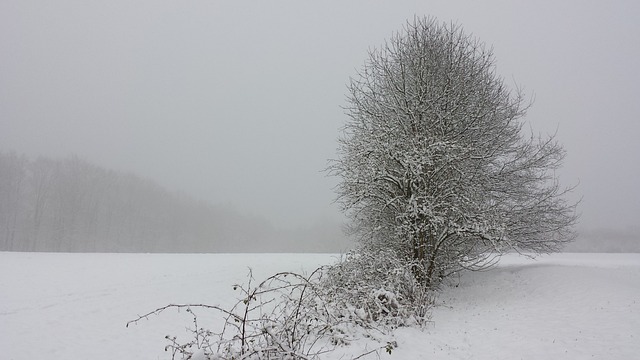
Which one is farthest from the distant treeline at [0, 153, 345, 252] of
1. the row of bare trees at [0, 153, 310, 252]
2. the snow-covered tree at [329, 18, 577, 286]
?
the snow-covered tree at [329, 18, 577, 286]

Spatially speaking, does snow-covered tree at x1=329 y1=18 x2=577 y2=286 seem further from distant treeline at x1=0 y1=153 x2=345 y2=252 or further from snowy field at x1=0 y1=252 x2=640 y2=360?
distant treeline at x1=0 y1=153 x2=345 y2=252

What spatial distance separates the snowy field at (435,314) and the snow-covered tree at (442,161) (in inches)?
65.5

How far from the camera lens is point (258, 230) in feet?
313

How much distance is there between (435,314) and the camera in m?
10.9

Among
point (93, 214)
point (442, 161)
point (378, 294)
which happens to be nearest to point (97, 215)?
point (93, 214)

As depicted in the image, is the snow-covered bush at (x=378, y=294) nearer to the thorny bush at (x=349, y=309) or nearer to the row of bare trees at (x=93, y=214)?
the thorny bush at (x=349, y=309)

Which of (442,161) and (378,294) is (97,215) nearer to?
(442,161)

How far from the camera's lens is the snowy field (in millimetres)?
7645

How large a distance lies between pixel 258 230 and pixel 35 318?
274 ft

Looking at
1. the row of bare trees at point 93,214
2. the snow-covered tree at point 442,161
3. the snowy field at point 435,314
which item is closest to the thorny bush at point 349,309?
the snowy field at point 435,314

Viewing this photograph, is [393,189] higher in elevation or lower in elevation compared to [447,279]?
higher

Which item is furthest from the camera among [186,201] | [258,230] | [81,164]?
[258,230]

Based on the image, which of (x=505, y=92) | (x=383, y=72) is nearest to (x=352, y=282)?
(x=383, y=72)

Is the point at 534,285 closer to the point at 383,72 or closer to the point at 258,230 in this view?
the point at 383,72
